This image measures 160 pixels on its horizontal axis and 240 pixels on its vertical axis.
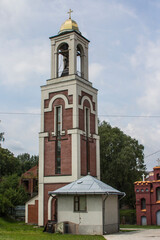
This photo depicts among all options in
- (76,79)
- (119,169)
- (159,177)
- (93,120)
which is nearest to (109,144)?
(119,169)

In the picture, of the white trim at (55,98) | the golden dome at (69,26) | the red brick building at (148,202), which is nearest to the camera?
the white trim at (55,98)

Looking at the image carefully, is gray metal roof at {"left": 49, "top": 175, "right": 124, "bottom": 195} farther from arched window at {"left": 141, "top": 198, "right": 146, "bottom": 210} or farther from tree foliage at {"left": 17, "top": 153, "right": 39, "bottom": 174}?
tree foliage at {"left": 17, "top": 153, "right": 39, "bottom": 174}

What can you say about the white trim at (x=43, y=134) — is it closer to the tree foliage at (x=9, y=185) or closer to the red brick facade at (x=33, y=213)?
the red brick facade at (x=33, y=213)

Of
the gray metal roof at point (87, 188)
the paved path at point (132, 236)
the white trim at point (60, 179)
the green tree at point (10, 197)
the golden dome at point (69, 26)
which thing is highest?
the golden dome at point (69, 26)

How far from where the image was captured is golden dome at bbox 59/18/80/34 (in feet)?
99.7

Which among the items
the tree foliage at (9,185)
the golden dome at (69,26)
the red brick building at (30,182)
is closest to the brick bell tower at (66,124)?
the golden dome at (69,26)

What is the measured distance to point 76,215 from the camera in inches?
874

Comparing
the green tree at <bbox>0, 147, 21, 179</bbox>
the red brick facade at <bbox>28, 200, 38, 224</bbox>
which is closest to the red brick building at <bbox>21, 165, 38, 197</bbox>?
the green tree at <bbox>0, 147, 21, 179</bbox>

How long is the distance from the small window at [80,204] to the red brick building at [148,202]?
16.3 m

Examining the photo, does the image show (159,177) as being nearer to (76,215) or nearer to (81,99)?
(81,99)

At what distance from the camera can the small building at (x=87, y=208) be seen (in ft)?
70.8

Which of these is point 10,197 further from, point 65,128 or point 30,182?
point 30,182

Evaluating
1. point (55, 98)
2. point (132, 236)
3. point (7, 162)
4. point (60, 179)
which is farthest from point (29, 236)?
point (7, 162)

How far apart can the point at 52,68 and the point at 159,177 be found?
60.4 ft
